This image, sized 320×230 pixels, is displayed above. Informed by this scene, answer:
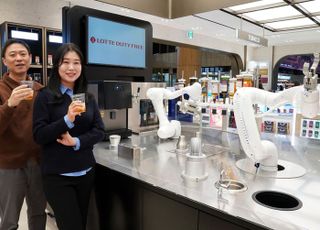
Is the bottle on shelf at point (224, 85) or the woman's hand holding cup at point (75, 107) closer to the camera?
the woman's hand holding cup at point (75, 107)

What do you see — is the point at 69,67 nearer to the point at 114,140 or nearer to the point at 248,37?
the point at 114,140

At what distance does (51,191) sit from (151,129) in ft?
4.77

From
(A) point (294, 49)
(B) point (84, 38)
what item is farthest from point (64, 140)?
(A) point (294, 49)

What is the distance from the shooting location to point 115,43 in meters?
2.58

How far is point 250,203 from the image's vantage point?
3.70 ft

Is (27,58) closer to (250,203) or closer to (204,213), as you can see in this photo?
(204,213)

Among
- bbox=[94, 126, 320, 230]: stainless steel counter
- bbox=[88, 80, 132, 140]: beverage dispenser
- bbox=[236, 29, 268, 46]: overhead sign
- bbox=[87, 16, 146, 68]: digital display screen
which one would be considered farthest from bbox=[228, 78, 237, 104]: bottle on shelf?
bbox=[236, 29, 268, 46]: overhead sign

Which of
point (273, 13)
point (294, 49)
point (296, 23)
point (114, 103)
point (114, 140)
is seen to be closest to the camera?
point (114, 140)

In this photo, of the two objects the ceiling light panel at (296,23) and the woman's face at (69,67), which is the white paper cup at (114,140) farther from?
the ceiling light panel at (296,23)

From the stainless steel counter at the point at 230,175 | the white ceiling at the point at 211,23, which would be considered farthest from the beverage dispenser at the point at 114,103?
the white ceiling at the point at 211,23

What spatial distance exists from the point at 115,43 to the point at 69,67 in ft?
3.84

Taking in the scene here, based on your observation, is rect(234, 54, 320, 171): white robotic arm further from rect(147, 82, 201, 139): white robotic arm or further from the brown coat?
the brown coat

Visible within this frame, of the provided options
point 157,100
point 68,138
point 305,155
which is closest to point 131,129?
point 157,100

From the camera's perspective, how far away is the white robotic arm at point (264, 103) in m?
1.37
